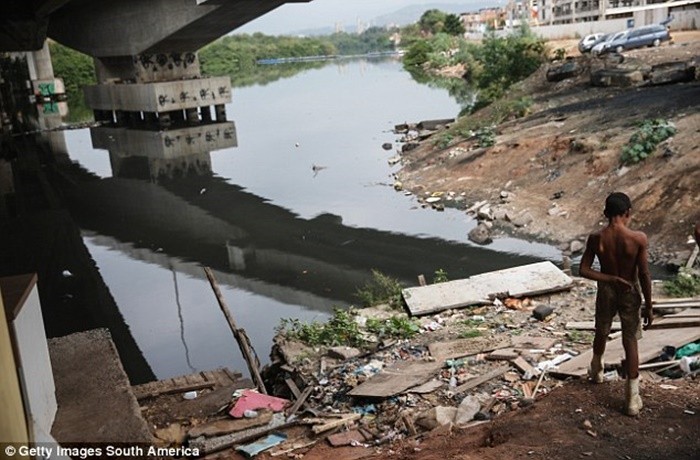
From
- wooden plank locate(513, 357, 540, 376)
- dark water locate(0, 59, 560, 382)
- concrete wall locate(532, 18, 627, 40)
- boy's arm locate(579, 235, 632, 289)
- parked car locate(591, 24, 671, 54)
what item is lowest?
dark water locate(0, 59, 560, 382)

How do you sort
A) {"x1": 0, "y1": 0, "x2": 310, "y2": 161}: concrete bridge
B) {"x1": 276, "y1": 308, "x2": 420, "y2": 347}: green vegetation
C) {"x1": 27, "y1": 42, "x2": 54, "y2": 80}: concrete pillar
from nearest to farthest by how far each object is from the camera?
{"x1": 276, "y1": 308, "x2": 420, "y2": 347}: green vegetation < {"x1": 0, "y1": 0, "x2": 310, "y2": 161}: concrete bridge < {"x1": 27, "y1": 42, "x2": 54, "y2": 80}: concrete pillar

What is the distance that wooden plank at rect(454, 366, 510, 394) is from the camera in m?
6.16

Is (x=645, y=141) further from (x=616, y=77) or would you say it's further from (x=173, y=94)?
(x=173, y=94)

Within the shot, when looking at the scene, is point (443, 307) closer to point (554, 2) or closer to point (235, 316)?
point (235, 316)

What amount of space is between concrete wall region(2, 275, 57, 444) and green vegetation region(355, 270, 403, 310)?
5067 millimetres

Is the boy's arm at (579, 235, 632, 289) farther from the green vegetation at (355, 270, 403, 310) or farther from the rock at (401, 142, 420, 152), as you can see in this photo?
the rock at (401, 142, 420, 152)

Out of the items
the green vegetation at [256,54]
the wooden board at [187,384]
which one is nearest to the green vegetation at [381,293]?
the wooden board at [187,384]

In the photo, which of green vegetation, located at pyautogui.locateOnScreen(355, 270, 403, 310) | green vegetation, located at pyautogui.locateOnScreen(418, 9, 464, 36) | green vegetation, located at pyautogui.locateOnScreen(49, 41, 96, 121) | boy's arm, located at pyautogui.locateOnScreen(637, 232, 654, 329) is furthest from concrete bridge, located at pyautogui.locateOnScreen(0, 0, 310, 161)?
green vegetation, located at pyautogui.locateOnScreen(418, 9, 464, 36)

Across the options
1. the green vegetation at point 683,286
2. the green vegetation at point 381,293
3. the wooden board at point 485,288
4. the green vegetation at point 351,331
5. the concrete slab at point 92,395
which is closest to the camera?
the concrete slab at point 92,395

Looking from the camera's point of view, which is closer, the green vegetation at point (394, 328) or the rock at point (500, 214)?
the green vegetation at point (394, 328)

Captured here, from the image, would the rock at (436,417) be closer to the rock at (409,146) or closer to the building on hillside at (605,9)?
the rock at (409,146)

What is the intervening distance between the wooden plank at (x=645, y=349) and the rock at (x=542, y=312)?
149cm

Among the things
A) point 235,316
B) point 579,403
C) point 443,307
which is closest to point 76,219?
point 235,316

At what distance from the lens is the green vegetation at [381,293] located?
30.4 ft
